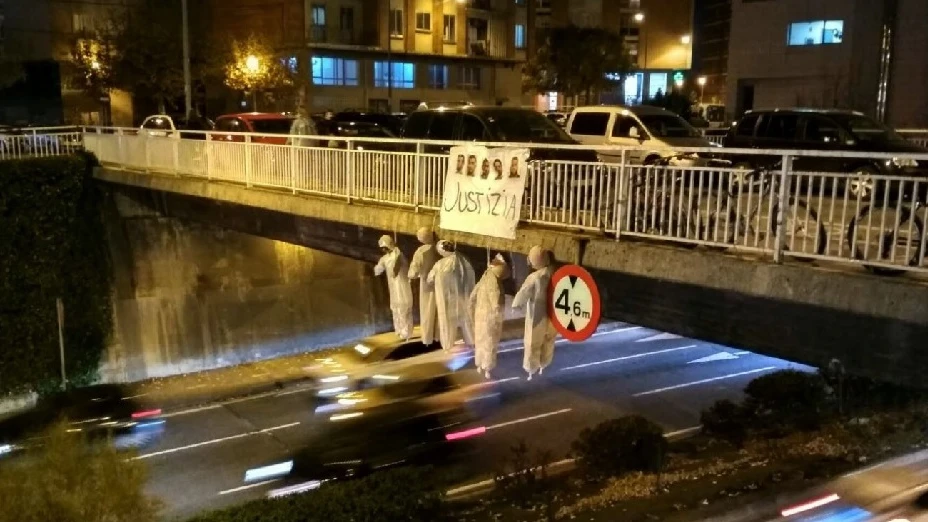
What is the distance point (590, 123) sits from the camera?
16891 millimetres

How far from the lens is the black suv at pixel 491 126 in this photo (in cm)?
1251

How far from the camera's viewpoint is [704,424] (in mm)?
14203

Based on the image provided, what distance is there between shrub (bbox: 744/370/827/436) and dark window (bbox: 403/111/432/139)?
789 centimetres

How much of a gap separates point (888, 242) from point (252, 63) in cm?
3311

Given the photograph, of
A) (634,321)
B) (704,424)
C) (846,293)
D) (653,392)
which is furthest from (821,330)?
(653,392)

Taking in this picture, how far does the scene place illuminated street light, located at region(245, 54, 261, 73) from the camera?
3522 centimetres

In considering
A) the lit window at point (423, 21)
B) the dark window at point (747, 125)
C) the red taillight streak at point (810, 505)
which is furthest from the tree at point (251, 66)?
the red taillight streak at point (810, 505)

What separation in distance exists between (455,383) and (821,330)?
11.5 meters

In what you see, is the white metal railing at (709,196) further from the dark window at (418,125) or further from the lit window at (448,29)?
the lit window at (448,29)

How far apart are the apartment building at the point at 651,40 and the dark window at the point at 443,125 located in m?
50.7

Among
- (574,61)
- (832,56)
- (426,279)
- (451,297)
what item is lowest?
(451,297)

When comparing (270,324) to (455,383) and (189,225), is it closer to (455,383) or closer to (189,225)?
(189,225)

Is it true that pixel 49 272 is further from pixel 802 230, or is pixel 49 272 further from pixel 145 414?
pixel 802 230

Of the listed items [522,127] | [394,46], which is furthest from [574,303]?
[394,46]
